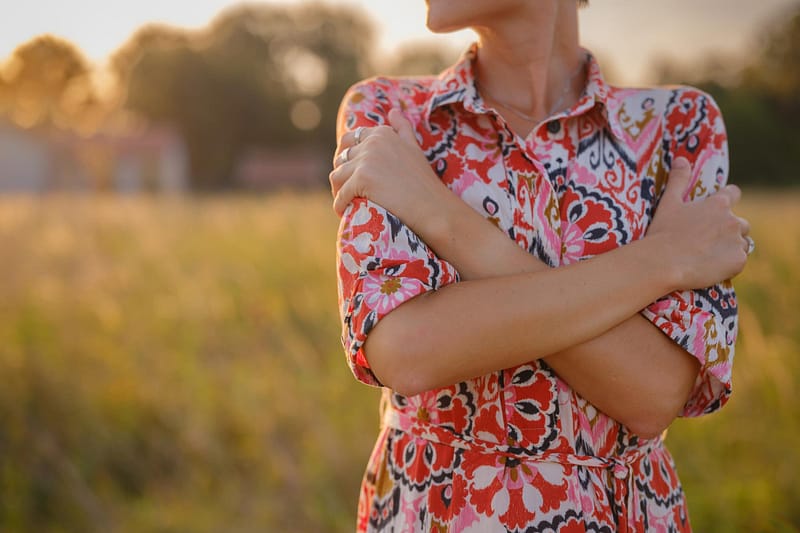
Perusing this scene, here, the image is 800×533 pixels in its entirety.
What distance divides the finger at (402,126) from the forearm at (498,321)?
0.30m

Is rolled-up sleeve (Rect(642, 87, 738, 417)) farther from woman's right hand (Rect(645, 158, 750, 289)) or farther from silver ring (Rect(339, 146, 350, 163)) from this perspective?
silver ring (Rect(339, 146, 350, 163))

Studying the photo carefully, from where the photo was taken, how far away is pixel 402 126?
1.36m

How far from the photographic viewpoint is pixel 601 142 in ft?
4.59

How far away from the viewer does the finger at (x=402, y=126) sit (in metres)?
1.34

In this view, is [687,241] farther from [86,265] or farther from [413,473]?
[86,265]

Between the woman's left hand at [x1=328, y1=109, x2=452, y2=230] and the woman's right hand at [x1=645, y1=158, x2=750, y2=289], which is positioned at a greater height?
the woman's left hand at [x1=328, y1=109, x2=452, y2=230]

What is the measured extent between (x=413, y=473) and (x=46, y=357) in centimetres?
353

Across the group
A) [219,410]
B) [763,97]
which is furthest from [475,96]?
[763,97]

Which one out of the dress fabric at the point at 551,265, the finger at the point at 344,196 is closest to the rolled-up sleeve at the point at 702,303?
the dress fabric at the point at 551,265

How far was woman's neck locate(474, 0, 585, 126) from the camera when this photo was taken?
1.41 meters

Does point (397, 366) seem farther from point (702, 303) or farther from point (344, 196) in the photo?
point (702, 303)

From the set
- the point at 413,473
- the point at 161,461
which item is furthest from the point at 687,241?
the point at 161,461

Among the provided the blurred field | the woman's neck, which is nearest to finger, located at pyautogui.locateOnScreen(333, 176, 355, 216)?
the woman's neck

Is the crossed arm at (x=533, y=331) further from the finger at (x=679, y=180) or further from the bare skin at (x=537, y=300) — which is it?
the finger at (x=679, y=180)
